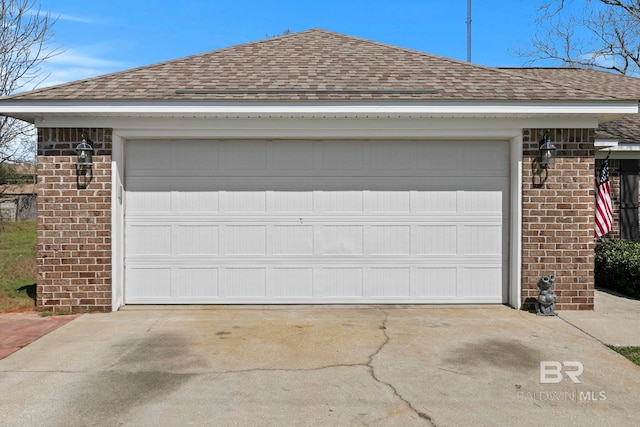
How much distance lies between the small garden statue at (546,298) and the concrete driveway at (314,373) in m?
0.25

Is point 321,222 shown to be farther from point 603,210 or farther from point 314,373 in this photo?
point 603,210

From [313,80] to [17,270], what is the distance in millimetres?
7485

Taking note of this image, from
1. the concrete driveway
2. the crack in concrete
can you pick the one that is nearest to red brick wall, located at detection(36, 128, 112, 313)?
the concrete driveway

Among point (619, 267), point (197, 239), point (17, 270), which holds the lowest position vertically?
point (17, 270)

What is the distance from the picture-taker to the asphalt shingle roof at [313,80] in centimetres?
670

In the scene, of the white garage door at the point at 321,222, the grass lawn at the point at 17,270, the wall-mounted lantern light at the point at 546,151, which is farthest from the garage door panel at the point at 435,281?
the grass lawn at the point at 17,270

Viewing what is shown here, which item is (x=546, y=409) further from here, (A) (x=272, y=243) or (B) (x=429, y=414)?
(A) (x=272, y=243)

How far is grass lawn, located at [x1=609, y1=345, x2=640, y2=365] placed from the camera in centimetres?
498

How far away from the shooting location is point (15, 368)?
4723 millimetres

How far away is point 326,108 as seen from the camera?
6.60 m

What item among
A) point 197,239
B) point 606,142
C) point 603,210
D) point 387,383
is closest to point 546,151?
point 606,142

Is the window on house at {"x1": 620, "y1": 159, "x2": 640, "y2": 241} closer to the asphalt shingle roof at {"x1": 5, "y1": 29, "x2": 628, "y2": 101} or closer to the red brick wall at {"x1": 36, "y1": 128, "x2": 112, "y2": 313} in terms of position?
the asphalt shingle roof at {"x1": 5, "y1": 29, "x2": 628, "y2": 101}

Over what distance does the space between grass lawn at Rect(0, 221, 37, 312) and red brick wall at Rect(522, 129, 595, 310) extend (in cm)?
773

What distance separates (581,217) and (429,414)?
470 cm
